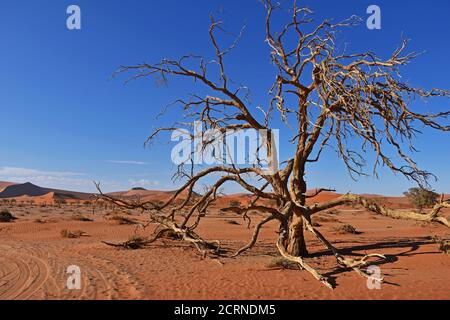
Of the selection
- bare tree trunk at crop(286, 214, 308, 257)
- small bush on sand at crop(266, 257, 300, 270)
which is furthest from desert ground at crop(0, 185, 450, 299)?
bare tree trunk at crop(286, 214, 308, 257)

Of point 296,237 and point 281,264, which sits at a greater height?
point 296,237

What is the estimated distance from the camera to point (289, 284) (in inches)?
290

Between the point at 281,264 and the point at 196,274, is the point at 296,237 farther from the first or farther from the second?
the point at 196,274

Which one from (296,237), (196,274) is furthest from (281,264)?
(196,274)

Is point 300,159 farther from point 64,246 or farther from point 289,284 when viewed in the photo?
point 64,246

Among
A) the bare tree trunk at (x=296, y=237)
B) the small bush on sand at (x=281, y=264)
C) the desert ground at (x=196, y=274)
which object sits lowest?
the desert ground at (x=196, y=274)

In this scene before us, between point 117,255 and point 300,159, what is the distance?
5889mm

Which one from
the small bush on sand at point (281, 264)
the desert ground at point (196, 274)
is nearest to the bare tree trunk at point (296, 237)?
the desert ground at point (196, 274)

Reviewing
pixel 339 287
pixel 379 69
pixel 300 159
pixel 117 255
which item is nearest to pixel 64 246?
pixel 117 255

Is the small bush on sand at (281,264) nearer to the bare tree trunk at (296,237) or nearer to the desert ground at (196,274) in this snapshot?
the desert ground at (196,274)

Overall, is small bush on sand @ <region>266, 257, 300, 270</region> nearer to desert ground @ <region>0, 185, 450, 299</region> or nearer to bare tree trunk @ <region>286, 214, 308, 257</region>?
desert ground @ <region>0, 185, 450, 299</region>

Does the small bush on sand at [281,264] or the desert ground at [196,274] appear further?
the small bush on sand at [281,264]
